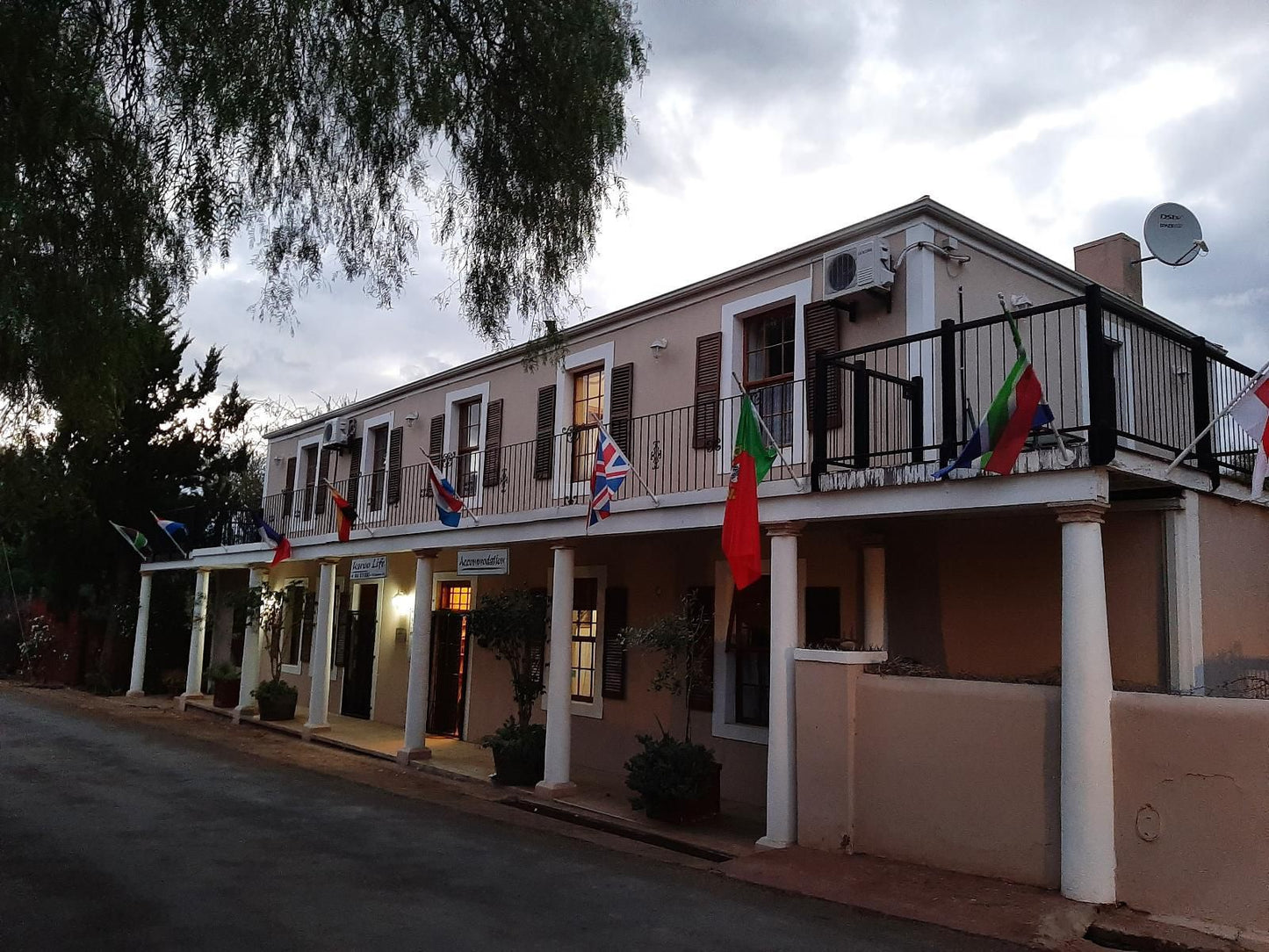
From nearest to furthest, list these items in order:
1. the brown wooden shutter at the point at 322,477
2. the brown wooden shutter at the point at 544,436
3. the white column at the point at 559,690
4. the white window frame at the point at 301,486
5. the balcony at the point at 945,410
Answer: the balcony at the point at 945,410 → the white column at the point at 559,690 → the brown wooden shutter at the point at 544,436 → the brown wooden shutter at the point at 322,477 → the white window frame at the point at 301,486

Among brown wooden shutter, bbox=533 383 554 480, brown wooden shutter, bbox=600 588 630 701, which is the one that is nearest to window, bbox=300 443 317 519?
brown wooden shutter, bbox=533 383 554 480

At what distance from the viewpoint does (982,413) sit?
915cm

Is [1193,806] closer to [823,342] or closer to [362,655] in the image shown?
[823,342]

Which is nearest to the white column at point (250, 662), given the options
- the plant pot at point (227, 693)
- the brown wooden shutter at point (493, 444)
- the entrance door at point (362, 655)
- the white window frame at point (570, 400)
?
the plant pot at point (227, 693)

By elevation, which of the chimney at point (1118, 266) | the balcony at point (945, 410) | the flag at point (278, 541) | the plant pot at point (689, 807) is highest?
the chimney at point (1118, 266)

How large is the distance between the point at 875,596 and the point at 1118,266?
5.72 metres

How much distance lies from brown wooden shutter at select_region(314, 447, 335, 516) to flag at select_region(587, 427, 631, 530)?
995cm

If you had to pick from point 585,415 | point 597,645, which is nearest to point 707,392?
point 585,415

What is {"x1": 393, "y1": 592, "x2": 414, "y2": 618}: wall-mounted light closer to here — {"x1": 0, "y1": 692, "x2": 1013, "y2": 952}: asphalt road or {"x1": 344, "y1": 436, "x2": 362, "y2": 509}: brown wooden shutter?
{"x1": 344, "y1": 436, "x2": 362, "y2": 509}: brown wooden shutter

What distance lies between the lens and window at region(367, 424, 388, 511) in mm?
17047

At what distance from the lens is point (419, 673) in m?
13.6

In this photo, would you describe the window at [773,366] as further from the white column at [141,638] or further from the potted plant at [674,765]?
the white column at [141,638]

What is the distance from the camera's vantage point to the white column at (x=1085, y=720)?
6.57 meters

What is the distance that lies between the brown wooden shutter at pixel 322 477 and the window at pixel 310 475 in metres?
0.19
